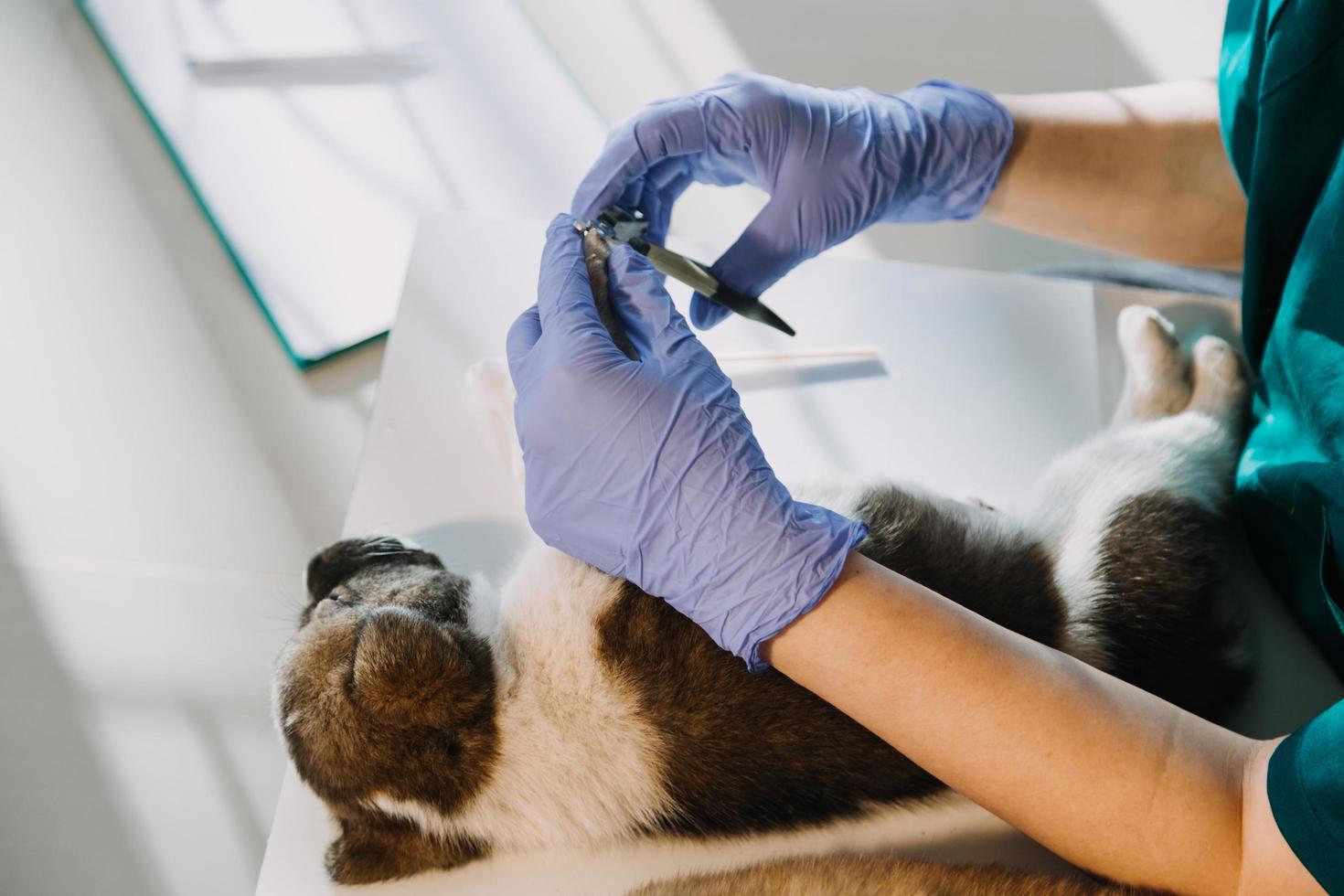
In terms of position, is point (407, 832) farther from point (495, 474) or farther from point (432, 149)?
point (432, 149)

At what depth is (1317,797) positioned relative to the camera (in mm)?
853

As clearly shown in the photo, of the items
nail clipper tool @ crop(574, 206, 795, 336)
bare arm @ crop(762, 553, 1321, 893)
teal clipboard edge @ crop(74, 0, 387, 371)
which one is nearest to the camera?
bare arm @ crop(762, 553, 1321, 893)

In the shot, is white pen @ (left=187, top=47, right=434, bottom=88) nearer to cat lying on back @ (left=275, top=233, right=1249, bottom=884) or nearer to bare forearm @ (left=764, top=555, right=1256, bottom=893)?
cat lying on back @ (left=275, top=233, right=1249, bottom=884)

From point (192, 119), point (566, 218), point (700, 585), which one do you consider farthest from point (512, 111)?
point (700, 585)

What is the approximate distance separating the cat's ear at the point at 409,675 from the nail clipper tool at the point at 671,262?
0.55 m

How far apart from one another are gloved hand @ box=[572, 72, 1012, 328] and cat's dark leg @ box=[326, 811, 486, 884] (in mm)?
793

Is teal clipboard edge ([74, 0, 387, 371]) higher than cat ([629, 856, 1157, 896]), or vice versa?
teal clipboard edge ([74, 0, 387, 371])

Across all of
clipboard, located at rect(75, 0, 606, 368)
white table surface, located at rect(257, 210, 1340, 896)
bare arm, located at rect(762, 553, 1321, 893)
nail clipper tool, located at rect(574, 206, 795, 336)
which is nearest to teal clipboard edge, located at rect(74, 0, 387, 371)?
clipboard, located at rect(75, 0, 606, 368)

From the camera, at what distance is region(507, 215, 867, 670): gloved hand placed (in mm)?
1053

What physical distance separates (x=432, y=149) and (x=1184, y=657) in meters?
1.68

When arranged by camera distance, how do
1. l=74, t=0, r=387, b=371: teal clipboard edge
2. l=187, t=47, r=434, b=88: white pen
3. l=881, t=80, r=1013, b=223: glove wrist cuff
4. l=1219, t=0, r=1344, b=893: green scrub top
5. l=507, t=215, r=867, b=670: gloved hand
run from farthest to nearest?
l=187, t=47, r=434, b=88: white pen < l=74, t=0, r=387, b=371: teal clipboard edge < l=881, t=80, r=1013, b=223: glove wrist cuff < l=1219, t=0, r=1344, b=893: green scrub top < l=507, t=215, r=867, b=670: gloved hand

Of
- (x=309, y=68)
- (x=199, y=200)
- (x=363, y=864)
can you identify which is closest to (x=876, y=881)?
(x=363, y=864)

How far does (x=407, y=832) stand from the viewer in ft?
3.67

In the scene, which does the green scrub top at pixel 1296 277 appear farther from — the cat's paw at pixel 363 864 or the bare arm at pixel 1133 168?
the cat's paw at pixel 363 864
